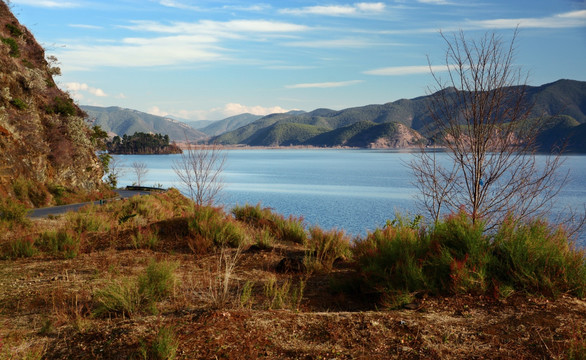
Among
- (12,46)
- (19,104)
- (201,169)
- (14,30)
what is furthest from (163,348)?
(14,30)

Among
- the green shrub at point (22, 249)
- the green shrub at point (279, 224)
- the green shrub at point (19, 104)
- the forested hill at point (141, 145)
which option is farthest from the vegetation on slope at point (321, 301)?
the forested hill at point (141, 145)

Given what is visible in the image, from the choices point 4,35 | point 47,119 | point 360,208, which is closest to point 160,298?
A: point 47,119

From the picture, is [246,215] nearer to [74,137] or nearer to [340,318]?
[340,318]

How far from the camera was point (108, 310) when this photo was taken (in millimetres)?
5617

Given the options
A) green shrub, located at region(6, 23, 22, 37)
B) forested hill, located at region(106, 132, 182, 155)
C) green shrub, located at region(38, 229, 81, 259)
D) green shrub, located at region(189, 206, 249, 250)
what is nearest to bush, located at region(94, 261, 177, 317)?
green shrub, located at region(189, 206, 249, 250)

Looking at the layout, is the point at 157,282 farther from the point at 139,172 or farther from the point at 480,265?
the point at 139,172

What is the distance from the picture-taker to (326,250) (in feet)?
32.1

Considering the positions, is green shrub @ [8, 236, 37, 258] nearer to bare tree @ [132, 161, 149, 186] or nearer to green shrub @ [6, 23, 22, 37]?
green shrub @ [6, 23, 22, 37]

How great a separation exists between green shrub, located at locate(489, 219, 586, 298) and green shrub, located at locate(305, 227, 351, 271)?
10.8ft

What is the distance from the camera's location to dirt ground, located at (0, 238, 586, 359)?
14.1 ft

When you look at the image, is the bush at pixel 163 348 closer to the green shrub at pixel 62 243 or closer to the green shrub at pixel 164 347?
the green shrub at pixel 164 347

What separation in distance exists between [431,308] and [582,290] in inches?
82.2

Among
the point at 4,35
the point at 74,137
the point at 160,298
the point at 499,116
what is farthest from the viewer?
the point at 74,137

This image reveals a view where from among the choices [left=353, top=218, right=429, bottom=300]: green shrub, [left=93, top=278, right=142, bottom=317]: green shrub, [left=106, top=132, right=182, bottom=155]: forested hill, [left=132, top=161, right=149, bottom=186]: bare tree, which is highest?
[left=106, top=132, right=182, bottom=155]: forested hill
